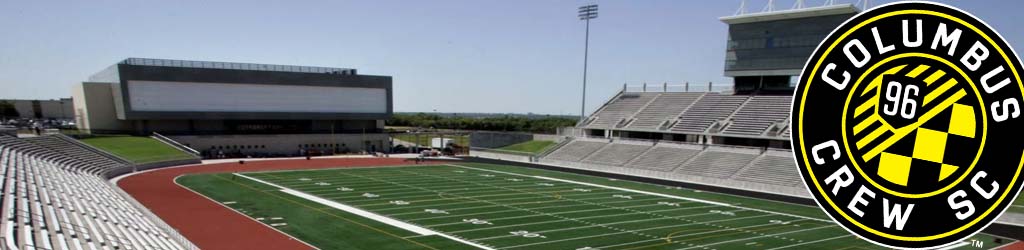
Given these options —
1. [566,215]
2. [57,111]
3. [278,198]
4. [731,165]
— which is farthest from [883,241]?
[57,111]

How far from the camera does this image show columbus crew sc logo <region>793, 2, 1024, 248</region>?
240 centimetres

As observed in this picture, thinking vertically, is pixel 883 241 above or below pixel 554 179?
above

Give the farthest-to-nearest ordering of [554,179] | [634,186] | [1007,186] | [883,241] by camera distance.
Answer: [554,179], [634,186], [883,241], [1007,186]

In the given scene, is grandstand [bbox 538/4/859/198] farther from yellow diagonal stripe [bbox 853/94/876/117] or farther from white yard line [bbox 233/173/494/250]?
yellow diagonal stripe [bbox 853/94/876/117]

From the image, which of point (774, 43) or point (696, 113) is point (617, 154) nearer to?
point (696, 113)

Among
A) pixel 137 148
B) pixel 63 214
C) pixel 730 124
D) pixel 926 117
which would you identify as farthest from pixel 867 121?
pixel 137 148

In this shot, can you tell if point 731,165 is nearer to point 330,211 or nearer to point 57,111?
point 330,211

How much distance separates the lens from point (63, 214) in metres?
16.1

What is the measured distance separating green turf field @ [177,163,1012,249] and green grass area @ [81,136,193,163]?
891 cm

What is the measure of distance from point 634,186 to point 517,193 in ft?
26.9

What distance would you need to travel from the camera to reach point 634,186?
120 feet

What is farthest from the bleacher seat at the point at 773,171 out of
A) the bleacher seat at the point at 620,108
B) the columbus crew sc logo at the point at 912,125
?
the columbus crew sc logo at the point at 912,125

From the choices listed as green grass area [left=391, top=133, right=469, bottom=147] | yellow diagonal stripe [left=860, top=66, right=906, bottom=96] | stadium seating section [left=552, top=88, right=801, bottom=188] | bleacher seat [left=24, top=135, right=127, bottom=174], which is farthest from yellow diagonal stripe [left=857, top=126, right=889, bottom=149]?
green grass area [left=391, top=133, right=469, bottom=147]

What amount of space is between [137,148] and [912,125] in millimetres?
54295
